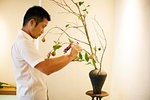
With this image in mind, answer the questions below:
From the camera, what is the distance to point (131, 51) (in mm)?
2232

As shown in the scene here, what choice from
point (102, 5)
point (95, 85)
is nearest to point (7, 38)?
point (102, 5)

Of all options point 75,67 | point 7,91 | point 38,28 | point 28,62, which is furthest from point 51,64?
point 7,91

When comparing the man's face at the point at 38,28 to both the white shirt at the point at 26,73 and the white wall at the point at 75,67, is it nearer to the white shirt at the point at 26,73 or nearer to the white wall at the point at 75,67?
the white shirt at the point at 26,73

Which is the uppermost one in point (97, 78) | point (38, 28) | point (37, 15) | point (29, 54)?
point (37, 15)

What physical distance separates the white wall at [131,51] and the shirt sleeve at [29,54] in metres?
0.98

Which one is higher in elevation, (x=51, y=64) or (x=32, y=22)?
(x=32, y=22)

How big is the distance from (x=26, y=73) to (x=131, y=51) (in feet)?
3.78

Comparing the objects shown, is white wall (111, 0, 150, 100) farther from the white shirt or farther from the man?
the white shirt

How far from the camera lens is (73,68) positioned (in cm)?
→ 287

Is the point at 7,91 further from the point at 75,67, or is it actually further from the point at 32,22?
the point at 32,22

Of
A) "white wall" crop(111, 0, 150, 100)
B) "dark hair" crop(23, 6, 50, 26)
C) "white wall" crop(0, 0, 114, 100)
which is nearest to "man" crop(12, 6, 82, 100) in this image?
"dark hair" crop(23, 6, 50, 26)

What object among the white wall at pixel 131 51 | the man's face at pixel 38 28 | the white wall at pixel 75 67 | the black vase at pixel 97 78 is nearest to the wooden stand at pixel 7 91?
the white wall at pixel 75 67

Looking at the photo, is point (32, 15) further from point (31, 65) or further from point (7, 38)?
point (7, 38)

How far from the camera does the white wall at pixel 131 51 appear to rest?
1927 millimetres
